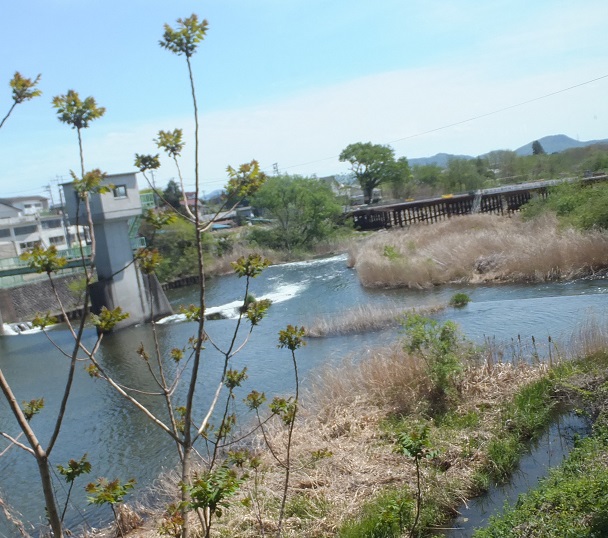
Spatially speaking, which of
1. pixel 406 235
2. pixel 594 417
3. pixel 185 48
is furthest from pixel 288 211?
pixel 185 48

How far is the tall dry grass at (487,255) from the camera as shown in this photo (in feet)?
79.9

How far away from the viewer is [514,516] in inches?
267

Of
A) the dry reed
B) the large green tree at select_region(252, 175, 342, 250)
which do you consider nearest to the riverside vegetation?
the dry reed

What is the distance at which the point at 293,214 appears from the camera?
53219 millimetres

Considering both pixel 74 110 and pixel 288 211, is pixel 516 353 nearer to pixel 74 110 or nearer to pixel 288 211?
pixel 74 110

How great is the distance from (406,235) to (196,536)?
104 ft

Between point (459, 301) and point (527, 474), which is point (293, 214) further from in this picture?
point (527, 474)

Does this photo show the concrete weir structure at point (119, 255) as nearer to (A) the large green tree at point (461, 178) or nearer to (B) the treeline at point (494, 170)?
(B) the treeline at point (494, 170)

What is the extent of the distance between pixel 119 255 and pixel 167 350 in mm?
10683

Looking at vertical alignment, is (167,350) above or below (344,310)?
below

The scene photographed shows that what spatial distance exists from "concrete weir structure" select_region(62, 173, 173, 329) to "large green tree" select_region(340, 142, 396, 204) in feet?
161

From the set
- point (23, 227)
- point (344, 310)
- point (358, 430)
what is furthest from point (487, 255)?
point (23, 227)

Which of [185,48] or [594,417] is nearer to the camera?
[185,48]

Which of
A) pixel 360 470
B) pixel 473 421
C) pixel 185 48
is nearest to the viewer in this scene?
pixel 185 48
